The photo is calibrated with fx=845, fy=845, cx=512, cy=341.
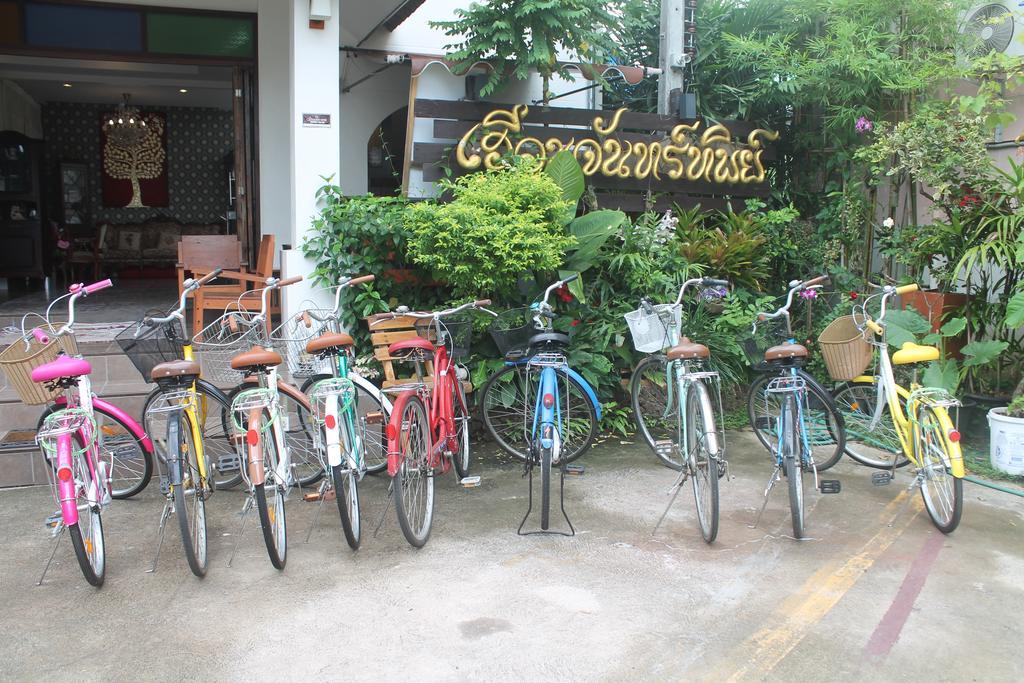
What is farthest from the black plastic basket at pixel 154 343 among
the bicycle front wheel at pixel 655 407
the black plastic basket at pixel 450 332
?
the bicycle front wheel at pixel 655 407

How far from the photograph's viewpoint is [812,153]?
8.48 m

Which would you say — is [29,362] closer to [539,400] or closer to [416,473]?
[416,473]

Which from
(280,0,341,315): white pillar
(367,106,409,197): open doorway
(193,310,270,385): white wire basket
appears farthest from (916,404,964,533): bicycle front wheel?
(367,106,409,197): open doorway

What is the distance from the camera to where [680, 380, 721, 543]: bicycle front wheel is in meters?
4.24

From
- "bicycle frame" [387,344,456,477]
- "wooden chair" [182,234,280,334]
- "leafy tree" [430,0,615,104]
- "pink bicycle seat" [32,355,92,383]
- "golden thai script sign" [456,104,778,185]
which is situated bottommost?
"bicycle frame" [387,344,456,477]

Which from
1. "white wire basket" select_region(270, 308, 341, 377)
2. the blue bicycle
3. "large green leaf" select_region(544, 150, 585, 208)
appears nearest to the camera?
the blue bicycle

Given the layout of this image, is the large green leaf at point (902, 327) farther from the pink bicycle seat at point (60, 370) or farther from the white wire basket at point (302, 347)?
the pink bicycle seat at point (60, 370)

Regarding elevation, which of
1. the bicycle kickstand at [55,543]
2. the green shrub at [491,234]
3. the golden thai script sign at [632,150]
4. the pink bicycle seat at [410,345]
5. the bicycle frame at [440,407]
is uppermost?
the golden thai script sign at [632,150]

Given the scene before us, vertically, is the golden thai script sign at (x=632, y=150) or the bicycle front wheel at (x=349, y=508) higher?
the golden thai script sign at (x=632, y=150)

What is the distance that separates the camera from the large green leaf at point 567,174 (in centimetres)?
688

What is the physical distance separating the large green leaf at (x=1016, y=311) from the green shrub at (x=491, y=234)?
2.97 meters

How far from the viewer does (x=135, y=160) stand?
15.4 metres

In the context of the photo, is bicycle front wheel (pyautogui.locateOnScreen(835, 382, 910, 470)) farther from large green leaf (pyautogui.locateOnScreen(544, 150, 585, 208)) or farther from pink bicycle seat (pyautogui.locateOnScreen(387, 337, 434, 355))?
pink bicycle seat (pyautogui.locateOnScreen(387, 337, 434, 355))

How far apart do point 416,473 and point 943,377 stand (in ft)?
12.5
